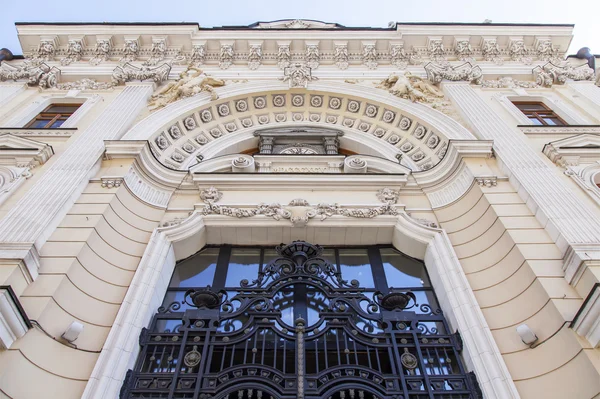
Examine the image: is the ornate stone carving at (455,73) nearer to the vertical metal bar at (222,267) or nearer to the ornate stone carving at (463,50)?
the ornate stone carving at (463,50)

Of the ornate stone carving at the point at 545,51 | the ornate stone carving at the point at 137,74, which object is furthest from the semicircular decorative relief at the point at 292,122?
the ornate stone carving at the point at 545,51

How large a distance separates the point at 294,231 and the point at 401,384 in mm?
3745

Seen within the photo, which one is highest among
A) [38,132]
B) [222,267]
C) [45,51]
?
[45,51]

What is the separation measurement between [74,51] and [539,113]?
15.4 metres

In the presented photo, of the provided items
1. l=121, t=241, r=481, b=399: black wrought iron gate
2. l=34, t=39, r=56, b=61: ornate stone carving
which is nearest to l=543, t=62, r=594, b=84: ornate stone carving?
l=121, t=241, r=481, b=399: black wrought iron gate

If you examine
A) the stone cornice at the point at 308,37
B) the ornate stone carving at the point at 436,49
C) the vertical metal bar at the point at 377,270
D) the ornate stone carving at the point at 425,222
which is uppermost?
the stone cornice at the point at 308,37

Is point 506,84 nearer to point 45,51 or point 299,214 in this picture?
point 299,214

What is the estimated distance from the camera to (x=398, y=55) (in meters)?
14.9

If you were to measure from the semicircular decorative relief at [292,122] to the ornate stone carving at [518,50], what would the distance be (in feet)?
19.1

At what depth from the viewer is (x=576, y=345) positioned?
551cm

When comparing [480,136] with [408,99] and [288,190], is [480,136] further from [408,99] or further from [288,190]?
[288,190]

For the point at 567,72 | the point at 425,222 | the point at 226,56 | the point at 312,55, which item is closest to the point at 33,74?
the point at 226,56

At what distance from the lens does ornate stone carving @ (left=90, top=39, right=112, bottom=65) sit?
14.5 meters

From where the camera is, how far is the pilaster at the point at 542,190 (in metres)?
6.64
